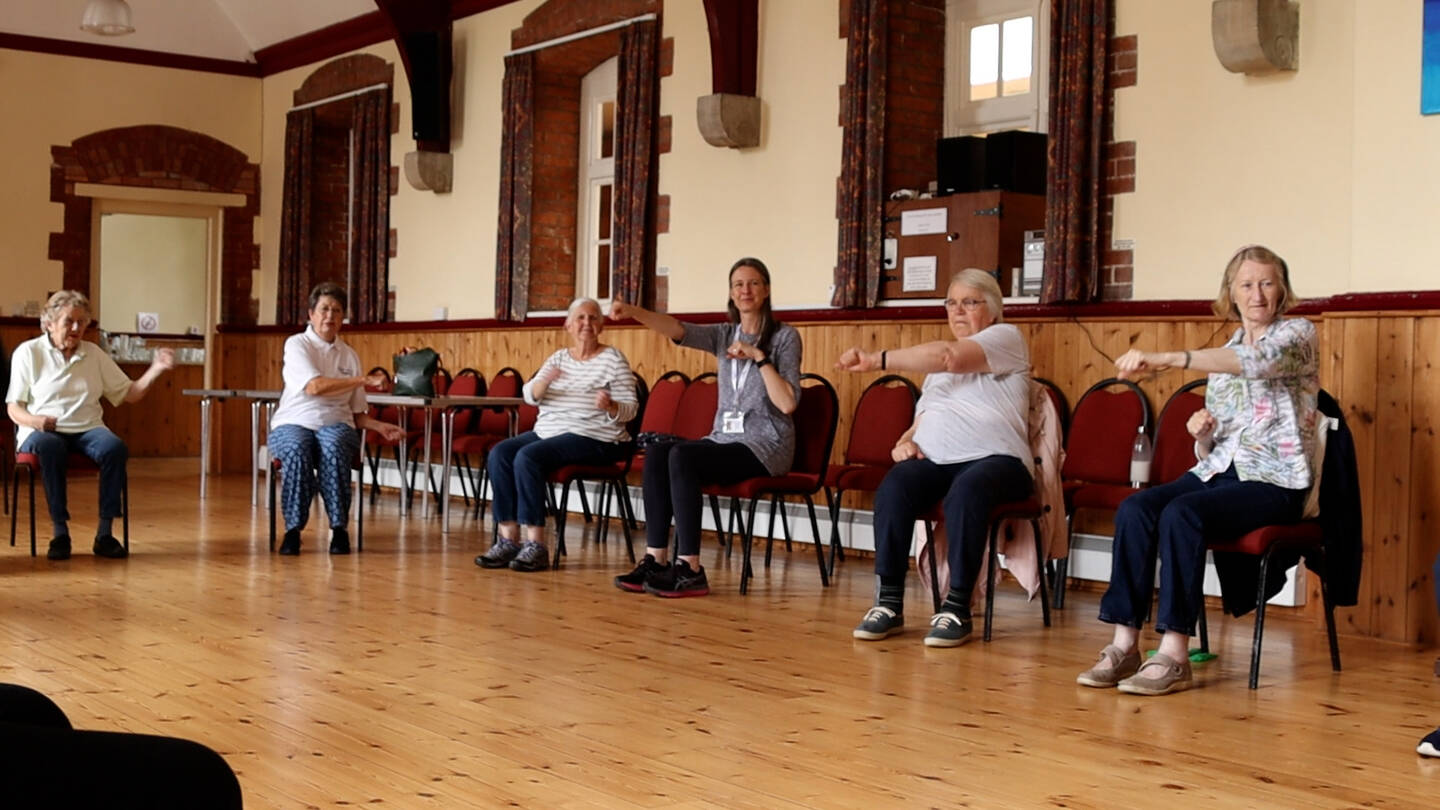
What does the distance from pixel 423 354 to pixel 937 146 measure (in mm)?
2943

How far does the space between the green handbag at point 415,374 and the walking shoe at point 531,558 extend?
1.85 m

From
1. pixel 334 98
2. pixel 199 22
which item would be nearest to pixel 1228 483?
pixel 334 98

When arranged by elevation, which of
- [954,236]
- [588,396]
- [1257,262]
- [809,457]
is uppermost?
[954,236]

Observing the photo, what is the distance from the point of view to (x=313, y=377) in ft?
22.2

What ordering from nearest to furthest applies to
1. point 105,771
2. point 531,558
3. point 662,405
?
1. point 105,771
2. point 531,558
3. point 662,405

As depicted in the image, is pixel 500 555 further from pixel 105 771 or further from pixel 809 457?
pixel 105 771

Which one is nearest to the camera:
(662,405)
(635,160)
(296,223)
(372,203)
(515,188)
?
(662,405)

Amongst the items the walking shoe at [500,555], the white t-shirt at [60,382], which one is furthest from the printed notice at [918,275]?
the white t-shirt at [60,382]

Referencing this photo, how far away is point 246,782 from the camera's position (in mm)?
2963

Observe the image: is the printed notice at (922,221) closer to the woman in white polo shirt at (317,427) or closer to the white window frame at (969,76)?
the white window frame at (969,76)

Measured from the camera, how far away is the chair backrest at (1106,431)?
5.78 m

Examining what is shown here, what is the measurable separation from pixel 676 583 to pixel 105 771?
4.44 m

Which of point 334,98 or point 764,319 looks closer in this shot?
point 764,319

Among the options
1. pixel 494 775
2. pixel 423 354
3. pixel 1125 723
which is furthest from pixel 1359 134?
pixel 423 354
